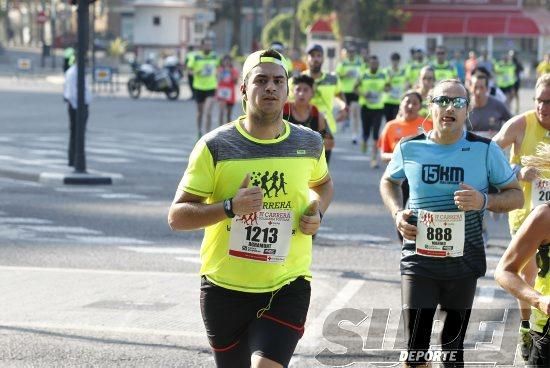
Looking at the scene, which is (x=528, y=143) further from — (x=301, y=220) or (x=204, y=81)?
(x=204, y=81)

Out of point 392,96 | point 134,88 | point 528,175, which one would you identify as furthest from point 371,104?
point 134,88

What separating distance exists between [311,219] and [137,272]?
19.7ft

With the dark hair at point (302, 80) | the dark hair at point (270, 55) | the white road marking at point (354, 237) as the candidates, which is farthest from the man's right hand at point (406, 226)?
the white road marking at point (354, 237)

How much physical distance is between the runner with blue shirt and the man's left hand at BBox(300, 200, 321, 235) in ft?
4.08

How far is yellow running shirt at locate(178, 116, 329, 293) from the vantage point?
616 centimetres

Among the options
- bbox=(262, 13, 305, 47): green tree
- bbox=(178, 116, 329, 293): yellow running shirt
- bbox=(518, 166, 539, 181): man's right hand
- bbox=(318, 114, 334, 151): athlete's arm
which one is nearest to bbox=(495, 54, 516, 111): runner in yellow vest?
bbox=(318, 114, 334, 151): athlete's arm

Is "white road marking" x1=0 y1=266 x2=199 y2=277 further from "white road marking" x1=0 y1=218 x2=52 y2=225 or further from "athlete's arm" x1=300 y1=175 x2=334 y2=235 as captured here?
"athlete's arm" x1=300 y1=175 x2=334 y2=235

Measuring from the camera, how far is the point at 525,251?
17.3ft

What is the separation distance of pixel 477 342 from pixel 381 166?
13.3 meters

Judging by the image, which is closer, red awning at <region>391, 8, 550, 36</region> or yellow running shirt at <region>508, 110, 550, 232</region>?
yellow running shirt at <region>508, 110, 550, 232</region>

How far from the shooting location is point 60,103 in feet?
135

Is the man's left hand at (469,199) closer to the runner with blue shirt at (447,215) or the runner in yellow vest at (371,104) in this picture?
the runner with blue shirt at (447,215)

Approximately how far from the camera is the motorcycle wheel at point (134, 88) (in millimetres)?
45156

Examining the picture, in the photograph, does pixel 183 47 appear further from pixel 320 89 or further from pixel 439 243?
pixel 439 243
